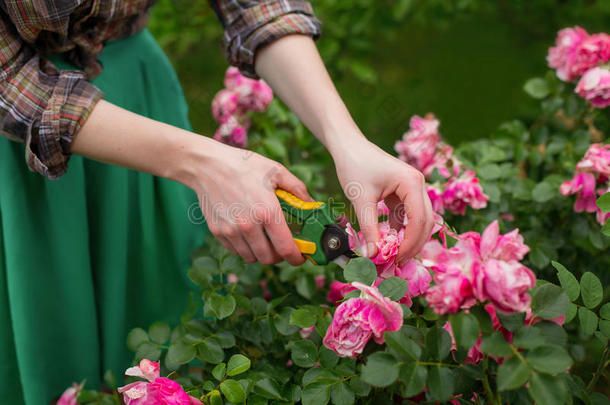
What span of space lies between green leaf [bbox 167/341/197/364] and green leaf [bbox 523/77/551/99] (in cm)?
104

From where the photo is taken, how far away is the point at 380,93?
3158mm

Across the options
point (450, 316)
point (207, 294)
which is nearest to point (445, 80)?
point (207, 294)

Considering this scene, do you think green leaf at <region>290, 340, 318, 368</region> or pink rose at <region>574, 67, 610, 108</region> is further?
pink rose at <region>574, 67, 610, 108</region>

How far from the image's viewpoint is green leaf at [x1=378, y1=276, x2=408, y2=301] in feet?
2.33

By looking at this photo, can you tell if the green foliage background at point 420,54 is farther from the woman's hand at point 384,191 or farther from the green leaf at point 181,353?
the green leaf at point 181,353

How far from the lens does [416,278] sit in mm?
793

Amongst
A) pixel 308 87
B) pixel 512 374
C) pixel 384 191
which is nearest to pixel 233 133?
pixel 308 87

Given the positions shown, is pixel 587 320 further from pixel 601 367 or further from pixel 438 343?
pixel 438 343

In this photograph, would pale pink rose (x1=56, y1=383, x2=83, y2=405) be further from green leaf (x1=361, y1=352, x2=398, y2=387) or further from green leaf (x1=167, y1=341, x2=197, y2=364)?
green leaf (x1=361, y1=352, x2=398, y2=387)

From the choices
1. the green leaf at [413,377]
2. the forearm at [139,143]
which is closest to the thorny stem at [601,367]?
the green leaf at [413,377]

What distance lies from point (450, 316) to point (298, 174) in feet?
2.60

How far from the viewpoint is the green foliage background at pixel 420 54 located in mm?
2109

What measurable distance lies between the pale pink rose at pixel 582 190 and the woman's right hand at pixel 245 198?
1.94 ft

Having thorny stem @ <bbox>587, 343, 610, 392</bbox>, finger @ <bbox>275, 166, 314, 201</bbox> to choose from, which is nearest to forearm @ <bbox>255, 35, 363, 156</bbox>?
finger @ <bbox>275, 166, 314, 201</bbox>
